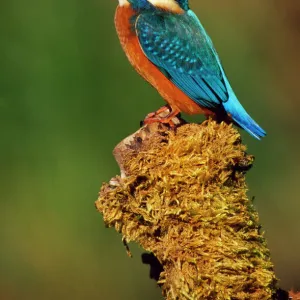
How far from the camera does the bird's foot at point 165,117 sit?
2.41 m

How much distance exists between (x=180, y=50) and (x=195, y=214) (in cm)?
102

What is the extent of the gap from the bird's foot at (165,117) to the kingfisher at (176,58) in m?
0.01

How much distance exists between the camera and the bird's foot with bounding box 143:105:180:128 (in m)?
2.41

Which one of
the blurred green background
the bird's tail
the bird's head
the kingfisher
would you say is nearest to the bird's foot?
the kingfisher

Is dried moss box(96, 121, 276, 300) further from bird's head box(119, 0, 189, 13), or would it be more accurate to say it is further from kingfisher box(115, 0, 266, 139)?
bird's head box(119, 0, 189, 13)

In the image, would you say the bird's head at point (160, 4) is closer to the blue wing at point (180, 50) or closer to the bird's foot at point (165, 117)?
the blue wing at point (180, 50)

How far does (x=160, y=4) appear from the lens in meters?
2.95

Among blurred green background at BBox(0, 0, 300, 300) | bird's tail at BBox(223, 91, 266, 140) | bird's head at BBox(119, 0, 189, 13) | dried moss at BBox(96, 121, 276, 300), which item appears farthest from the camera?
blurred green background at BBox(0, 0, 300, 300)

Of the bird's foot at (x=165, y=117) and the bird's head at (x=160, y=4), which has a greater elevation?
the bird's head at (x=160, y=4)

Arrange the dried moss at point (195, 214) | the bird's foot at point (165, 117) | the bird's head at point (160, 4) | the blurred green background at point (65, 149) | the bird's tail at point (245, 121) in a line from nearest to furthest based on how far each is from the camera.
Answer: the dried moss at point (195, 214) < the bird's foot at point (165, 117) < the bird's tail at point (245, 121) < the bird's head at point (160, 4) < the blurred green background at point (65, 149)

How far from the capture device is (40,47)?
374 centimetres

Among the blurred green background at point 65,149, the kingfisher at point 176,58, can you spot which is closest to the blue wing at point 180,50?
the kingfisher at point 176,58

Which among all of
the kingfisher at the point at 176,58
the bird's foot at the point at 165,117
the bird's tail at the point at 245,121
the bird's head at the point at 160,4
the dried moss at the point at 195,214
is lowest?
the dried moss at the point at 195,214

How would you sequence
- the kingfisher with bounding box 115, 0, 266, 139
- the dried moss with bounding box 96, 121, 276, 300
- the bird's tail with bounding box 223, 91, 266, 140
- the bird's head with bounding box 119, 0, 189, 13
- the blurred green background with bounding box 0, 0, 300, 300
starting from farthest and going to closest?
the blurred green background with bounding box 0, 0, 300, 300 → the bird's head with bounding box 119, 0, 189, 13 → the kingfisher with bounding box 115, 0, 266, 139 → the bird's tail with bounding box 223, 91, 266, 140 → the dried moss with bounding box 96, 121, 276, 300
